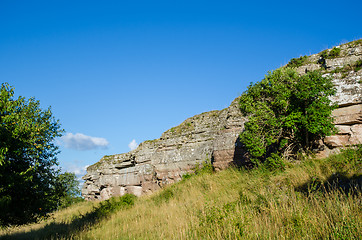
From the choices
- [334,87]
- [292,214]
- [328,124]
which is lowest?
[292,214]

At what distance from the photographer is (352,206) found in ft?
17.0

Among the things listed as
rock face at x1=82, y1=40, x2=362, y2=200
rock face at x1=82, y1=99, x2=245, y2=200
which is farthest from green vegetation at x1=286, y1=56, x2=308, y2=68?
rock face at x1=82, y1=99, x2=245, y2=200

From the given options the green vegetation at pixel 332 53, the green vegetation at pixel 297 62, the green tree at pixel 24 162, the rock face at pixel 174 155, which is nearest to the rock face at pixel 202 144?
the rock face at pixel 174 155

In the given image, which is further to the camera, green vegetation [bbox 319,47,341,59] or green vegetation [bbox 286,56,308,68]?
green vegetation [bbox 286,56,308,68]

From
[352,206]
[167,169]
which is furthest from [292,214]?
[167,169]

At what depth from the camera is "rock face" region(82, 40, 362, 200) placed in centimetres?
1095

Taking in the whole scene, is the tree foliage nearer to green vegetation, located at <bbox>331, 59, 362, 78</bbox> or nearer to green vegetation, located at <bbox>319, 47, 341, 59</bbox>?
green vegetation, located at <bbox>331, 59, 362, 78</bbox>

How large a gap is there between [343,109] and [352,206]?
7538 mm

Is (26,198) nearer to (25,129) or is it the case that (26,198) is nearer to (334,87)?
(25,129)

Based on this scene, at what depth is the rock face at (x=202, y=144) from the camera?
35.9ft

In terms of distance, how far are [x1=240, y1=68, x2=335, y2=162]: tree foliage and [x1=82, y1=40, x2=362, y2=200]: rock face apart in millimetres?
833

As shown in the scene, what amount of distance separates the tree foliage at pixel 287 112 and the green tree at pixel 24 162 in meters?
9.89

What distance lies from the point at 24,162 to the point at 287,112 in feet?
40.4

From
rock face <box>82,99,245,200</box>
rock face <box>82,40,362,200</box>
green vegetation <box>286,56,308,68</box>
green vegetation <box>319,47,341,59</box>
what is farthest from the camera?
rock face <box>82,99,245,200</box>
